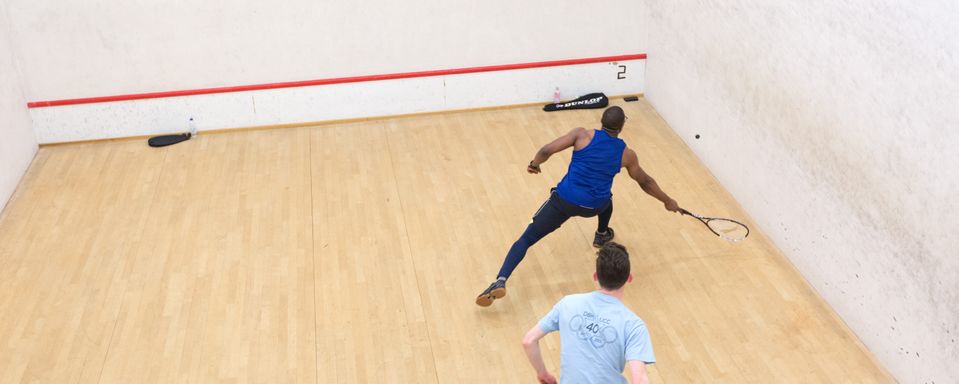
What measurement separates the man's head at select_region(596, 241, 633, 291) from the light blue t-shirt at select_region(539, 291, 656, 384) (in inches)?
2.1

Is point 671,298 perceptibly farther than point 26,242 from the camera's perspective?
No

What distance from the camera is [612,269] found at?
3.10 m

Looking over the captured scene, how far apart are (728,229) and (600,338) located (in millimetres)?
2907

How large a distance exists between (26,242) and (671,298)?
3.84 metres

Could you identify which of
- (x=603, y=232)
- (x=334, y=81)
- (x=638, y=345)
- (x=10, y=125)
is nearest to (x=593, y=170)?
(x=603, y=232)

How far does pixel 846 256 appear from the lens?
16.0 feet

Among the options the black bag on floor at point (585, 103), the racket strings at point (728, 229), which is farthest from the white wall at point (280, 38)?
the racket strings at point (728, 229)

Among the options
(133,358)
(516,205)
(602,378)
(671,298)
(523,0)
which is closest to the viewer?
(602,378)

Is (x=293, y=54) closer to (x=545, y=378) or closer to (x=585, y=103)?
(x=585, y=103)

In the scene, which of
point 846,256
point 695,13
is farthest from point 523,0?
point 846,256

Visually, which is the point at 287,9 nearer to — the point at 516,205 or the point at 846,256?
the point at 516,205

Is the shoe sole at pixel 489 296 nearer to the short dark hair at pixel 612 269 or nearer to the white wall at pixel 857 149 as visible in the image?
the white wall at pixel 857 149

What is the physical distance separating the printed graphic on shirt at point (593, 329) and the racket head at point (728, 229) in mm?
2640

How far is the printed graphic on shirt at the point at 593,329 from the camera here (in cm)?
311
